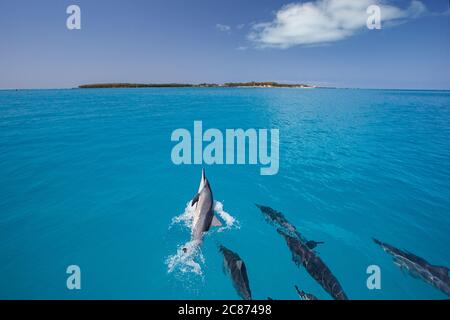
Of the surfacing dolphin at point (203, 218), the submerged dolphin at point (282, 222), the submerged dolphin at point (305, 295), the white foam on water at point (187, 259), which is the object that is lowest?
the submerged dolphin at point (305, 295)

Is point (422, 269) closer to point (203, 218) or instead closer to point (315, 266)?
point (315, 266)

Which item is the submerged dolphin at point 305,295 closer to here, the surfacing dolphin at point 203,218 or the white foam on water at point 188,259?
the white foam on water at point 188,259

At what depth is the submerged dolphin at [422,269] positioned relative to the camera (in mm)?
7133

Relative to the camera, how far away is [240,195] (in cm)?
1257

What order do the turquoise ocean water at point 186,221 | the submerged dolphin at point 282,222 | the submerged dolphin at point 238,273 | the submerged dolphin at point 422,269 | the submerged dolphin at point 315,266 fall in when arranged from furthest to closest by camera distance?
1. the submerged dolphin at point 282,222
2. the turquoise ocean water at point 186,221
3. the submerged dolphin at point 422,269
4. the submerged dolphin at point 315,266
5. the submerged dolphin at point 238,273

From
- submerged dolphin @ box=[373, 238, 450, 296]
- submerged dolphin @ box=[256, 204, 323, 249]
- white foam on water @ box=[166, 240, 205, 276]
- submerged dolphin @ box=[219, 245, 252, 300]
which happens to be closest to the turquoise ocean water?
white foam on water @ box=[166, 240, 205, 276]

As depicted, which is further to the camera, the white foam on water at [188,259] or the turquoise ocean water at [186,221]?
the white foam on water at [188,259]

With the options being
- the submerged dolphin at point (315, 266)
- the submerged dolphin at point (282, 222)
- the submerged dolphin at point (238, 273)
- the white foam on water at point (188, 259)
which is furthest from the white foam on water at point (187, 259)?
the submerged dolphin at point (282, 222)

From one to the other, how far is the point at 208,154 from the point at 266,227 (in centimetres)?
1026

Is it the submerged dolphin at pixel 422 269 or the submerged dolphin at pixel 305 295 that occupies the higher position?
the submerged dolphin at pixel 422 269

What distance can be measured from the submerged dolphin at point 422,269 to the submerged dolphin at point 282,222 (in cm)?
288

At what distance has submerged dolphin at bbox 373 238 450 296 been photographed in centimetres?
713

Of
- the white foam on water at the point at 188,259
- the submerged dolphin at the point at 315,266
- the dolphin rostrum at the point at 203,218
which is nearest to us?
the submerged dolphin at the point at 315,266
